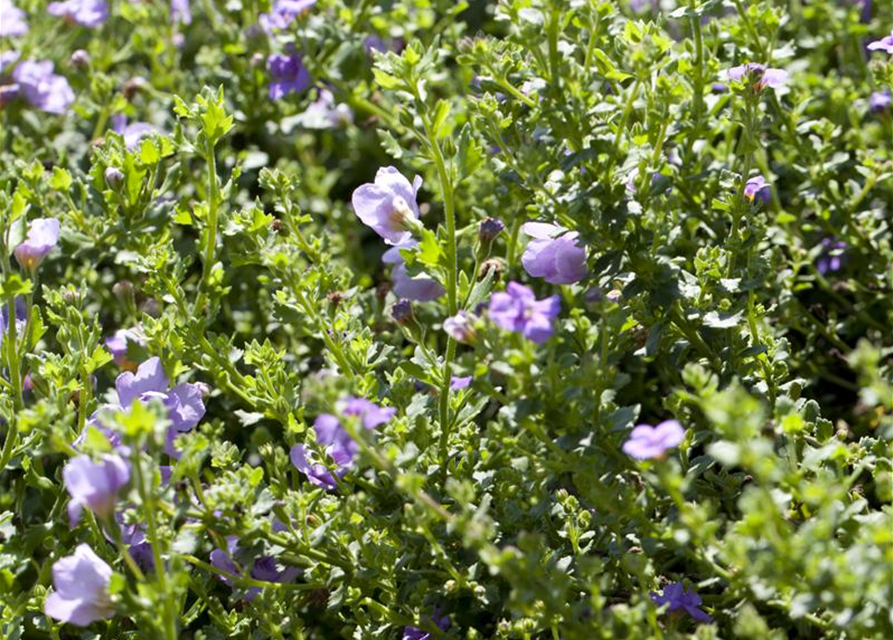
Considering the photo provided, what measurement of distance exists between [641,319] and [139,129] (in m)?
1.27

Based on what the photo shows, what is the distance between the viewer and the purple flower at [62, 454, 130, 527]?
1283 mm

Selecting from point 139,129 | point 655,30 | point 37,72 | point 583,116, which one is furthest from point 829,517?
point 37,72

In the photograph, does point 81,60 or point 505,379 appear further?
point 81,60

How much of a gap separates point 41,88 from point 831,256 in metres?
1.73

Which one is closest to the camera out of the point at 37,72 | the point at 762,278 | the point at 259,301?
the point at 762,278

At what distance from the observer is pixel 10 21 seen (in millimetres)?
2676

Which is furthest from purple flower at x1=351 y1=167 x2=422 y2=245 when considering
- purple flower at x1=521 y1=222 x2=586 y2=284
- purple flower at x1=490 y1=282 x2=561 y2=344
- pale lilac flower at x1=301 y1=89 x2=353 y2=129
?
pale lilac flower at x1=301 y1=89 x2=353 y2=129

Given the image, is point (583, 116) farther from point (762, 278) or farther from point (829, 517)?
point (829, 517)

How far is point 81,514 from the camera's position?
162 cm

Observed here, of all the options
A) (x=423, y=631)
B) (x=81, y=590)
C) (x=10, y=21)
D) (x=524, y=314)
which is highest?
(x=524, y=314)

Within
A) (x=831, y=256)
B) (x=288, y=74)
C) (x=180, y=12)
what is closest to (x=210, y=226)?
(x=288, y=74)

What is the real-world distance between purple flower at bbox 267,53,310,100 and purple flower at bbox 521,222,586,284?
1.00m

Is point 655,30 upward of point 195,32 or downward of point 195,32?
upward

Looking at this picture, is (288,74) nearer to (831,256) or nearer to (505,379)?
(831,256)
